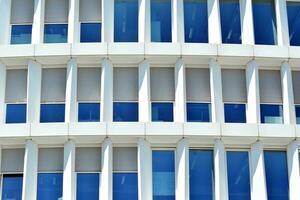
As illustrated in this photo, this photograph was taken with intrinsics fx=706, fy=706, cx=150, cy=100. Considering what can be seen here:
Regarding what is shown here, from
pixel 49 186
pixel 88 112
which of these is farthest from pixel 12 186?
pixel 88 112

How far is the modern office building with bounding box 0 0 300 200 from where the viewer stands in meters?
23.5

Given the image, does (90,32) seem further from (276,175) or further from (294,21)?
(276,175)

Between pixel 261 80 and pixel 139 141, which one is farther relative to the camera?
pixel 261 80

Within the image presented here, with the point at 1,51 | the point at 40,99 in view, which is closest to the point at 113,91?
the point at 40,99

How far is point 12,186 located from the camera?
23719mm

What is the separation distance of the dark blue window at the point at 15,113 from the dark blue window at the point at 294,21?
392 inches

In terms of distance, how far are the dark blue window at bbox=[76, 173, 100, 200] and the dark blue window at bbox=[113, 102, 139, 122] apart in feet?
6.95

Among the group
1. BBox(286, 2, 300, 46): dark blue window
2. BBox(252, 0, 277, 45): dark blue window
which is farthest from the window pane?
BBox(286, 2, 300, 46): dark blue window

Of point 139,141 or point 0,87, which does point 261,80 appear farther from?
point 0,87

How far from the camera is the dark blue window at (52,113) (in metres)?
24.2

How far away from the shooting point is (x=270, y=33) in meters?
25.7

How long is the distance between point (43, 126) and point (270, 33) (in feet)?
29.1

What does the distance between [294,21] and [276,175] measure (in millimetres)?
5915

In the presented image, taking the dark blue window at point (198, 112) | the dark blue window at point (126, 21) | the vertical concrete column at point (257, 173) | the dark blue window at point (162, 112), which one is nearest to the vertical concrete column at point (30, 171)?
the dark blue window at point (162, 112)
